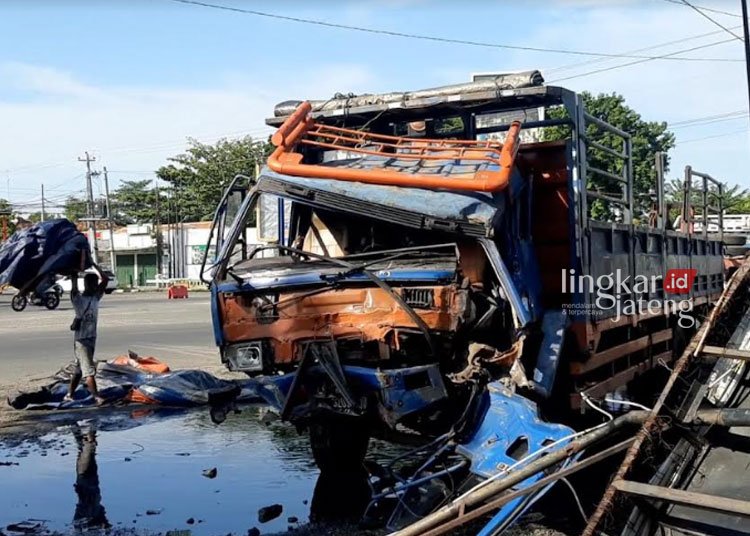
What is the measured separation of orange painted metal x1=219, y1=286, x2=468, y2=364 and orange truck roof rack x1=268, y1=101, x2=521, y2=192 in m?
0.70

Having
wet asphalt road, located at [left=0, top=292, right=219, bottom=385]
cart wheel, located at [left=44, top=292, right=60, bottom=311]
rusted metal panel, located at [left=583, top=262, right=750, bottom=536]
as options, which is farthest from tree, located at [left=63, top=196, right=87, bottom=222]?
rusted metal panel, located at [left=583, top=262, right=750, bottom=536]

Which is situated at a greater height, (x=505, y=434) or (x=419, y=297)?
(x=419, y=297)

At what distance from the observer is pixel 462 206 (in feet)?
17.4

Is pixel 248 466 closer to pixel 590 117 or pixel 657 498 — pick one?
pixel 590 117

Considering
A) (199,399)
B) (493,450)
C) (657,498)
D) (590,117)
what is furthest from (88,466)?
(657,498)

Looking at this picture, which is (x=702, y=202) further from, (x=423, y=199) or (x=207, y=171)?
(x=207, y=171)

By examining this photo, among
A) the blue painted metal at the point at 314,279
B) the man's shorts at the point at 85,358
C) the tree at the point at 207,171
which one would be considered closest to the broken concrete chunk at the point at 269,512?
the blue painted metal at the point at 314,279

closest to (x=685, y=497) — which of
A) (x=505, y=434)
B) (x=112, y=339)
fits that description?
(x=505, y=434)

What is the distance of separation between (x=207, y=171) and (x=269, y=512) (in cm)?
4851

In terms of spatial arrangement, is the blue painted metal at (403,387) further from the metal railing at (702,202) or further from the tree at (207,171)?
the tree at (207,171)

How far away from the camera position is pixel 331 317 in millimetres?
5430

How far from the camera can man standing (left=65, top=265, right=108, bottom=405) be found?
930 centimetres

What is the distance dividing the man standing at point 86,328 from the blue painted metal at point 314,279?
160 inches

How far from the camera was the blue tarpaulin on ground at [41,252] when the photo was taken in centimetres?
752
